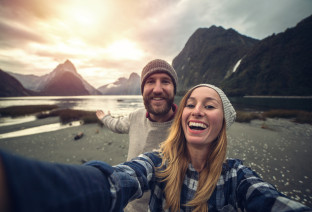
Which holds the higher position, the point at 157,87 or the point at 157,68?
the point at 157,68

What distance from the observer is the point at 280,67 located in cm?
9562

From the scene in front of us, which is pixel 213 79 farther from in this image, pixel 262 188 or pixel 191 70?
pixel 262 188

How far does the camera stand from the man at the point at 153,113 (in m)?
2.89

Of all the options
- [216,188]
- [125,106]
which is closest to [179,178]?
[216,188]

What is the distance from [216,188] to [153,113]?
1.79 m

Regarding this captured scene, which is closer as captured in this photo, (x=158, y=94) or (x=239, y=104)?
(x=158, y=94)

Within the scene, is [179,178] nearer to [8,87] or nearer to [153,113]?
[153,113]

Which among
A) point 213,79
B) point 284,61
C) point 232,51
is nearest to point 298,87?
point 284,61

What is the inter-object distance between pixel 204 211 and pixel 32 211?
6.91ft

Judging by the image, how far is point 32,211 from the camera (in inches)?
24.0

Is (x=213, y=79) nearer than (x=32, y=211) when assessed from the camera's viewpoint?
No

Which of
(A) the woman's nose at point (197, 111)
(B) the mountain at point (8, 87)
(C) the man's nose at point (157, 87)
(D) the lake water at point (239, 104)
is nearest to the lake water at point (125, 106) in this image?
(D) the lake water at point (239, 104)

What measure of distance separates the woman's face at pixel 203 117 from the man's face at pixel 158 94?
65 centimetres

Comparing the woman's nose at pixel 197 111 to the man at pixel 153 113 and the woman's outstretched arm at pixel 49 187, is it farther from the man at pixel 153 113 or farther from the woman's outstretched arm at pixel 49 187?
the woman's outstretched arm at pixel 49 187
